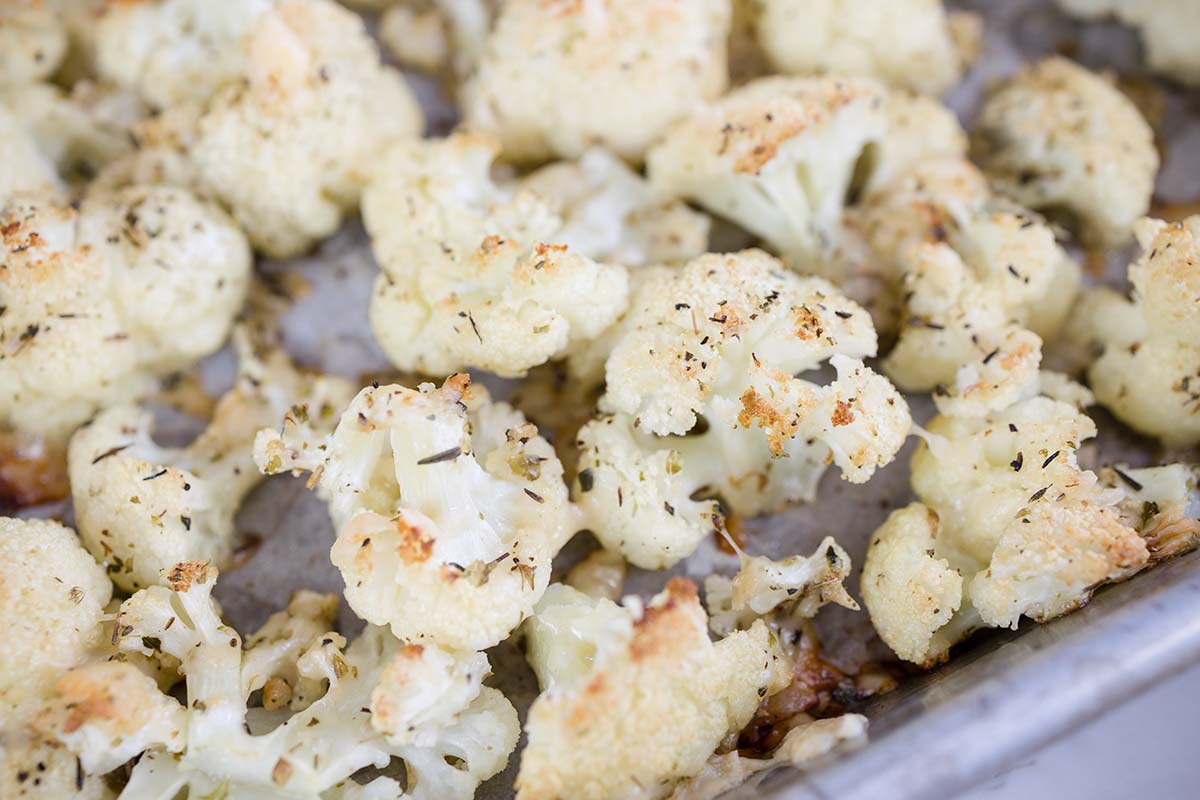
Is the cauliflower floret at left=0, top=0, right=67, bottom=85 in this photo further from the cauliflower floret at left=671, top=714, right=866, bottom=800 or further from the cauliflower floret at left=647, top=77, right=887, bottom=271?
the cauliflower floret at left=671, top=714, right=866, bottom=800

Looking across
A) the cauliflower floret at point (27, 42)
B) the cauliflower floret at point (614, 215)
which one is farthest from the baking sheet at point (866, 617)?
the cauliflower floret at point (27, 42)

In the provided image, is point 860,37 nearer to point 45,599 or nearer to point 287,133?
point 287,133

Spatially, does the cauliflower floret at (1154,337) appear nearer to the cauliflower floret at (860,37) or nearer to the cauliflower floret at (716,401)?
the cauliflower floret at (716,401)

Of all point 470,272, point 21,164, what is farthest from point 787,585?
point 21,164

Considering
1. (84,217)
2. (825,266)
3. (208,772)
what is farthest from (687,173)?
Answer: (208,772)

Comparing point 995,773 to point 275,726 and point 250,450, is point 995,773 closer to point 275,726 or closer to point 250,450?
point 275,726

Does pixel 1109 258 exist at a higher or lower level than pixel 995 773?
higher

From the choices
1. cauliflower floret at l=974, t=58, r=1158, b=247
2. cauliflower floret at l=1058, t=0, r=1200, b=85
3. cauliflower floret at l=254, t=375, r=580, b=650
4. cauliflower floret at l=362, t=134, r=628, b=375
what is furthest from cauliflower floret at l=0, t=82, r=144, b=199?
cauliflower floret at l=1058, t=0, r=1200, b=85
